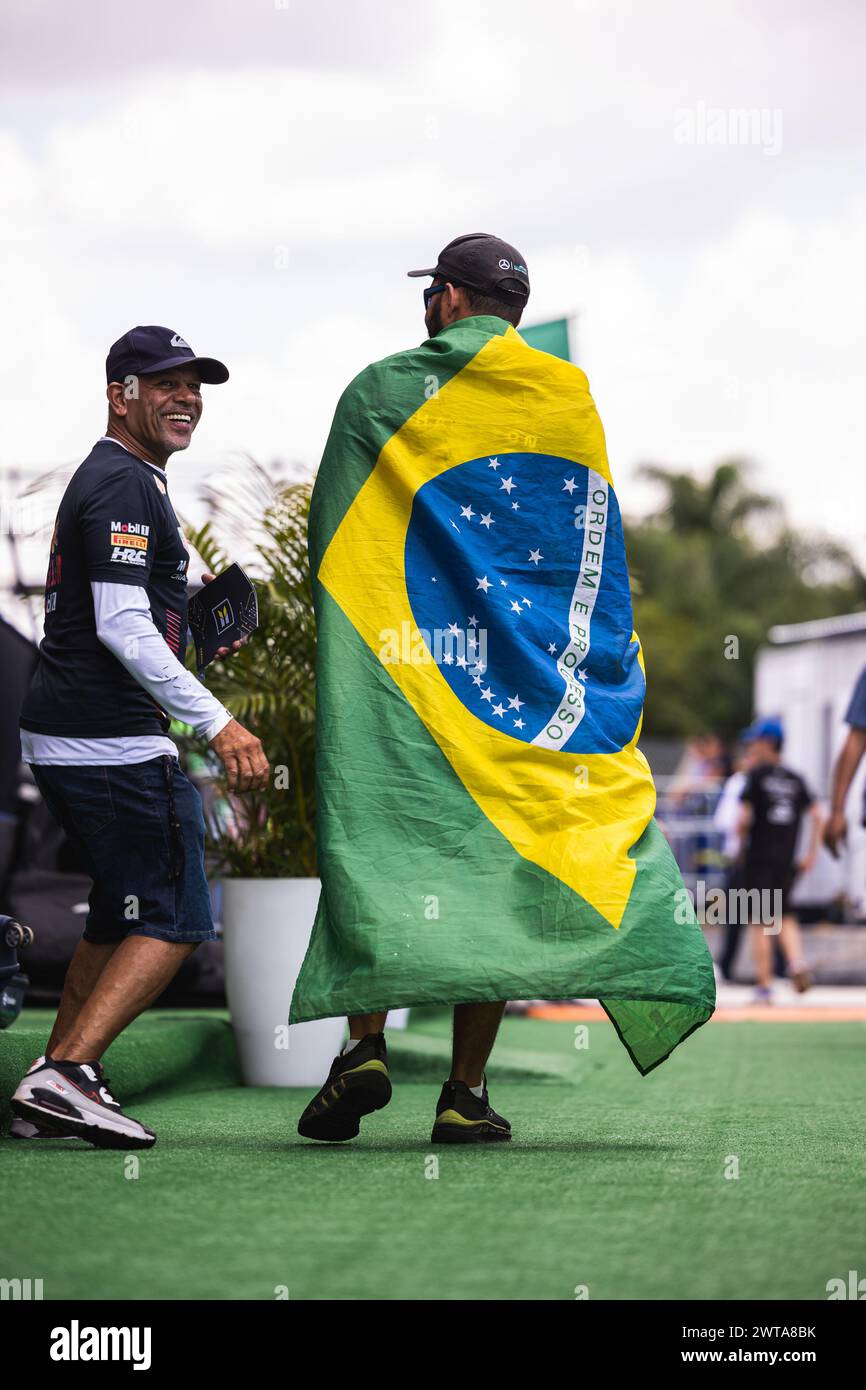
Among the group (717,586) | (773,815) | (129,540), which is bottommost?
(773,815)

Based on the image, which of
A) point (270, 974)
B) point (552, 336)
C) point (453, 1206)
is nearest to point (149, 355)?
point (453, 1206)

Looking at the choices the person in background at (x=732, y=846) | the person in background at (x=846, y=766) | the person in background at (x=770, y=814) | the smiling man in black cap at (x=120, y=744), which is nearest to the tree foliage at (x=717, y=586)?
the person in background at (x=732, y=846)

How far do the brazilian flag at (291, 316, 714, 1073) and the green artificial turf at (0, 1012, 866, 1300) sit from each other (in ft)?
1.21

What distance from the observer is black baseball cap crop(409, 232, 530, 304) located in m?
4.29

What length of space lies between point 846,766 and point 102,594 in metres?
4.41

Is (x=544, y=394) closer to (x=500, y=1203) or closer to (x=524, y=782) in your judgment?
(x=524, y=782)

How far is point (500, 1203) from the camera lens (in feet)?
10.0

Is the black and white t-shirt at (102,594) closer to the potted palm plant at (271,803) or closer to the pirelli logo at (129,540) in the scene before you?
the pirelli logo at (129,540)

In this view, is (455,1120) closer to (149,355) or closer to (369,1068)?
(369,1068)

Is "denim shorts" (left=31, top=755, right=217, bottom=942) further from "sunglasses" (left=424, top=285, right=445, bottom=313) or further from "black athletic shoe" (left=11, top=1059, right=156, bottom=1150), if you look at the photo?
"sunglasses" (left=424, top=285, right=445, bottom=313)

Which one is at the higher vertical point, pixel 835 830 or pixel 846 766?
pixel 846 766

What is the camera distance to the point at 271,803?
618 centimetres
